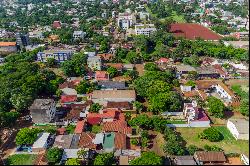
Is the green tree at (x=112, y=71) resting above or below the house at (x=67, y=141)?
above

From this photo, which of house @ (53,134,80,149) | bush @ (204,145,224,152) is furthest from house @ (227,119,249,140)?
house @ (53,134,80,149)

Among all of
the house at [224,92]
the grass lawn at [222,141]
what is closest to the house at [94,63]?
the house at [224,92]

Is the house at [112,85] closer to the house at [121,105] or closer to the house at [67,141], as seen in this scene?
the house at [121,105]

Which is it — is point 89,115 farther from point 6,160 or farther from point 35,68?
point 35,68

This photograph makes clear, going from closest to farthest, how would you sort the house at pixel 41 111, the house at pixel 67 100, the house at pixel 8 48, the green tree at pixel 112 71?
the house at pixel 41 111
the house at pixel 67 100
the green tree at pixel 112 71
the house at pixel 8 48

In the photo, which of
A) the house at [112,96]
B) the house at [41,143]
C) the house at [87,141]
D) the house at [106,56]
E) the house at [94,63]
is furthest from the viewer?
the house at [106,56]

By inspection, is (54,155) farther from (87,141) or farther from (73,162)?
(87,141)

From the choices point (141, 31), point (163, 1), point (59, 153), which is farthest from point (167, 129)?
point (163, 1)

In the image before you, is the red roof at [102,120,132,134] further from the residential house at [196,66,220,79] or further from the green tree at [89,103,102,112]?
the residential house at [196,66,220,79]
